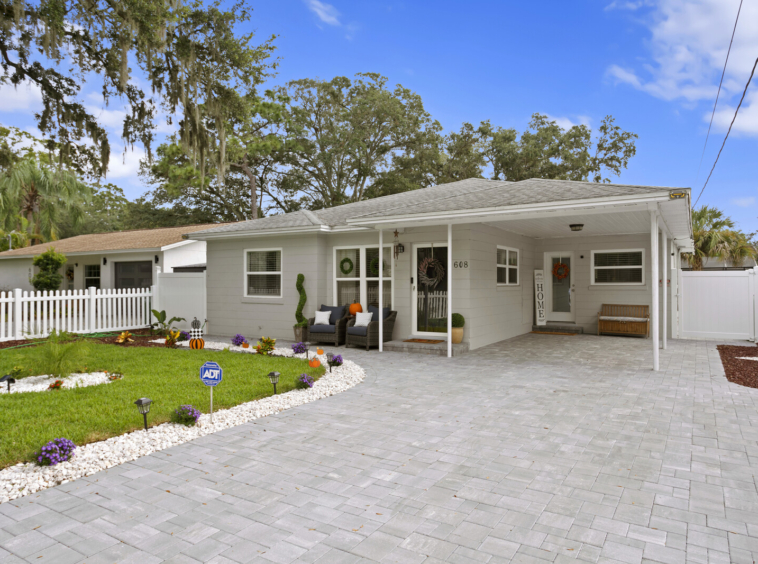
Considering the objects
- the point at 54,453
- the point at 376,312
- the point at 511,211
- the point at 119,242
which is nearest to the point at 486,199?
the point at 511,211

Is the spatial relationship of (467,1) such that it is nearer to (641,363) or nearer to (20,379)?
(641,363)

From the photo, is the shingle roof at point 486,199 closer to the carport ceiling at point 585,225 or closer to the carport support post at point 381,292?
the carport support post at point 381,292

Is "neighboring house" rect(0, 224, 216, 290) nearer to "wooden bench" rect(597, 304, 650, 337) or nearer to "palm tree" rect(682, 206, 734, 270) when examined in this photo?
"wooden bench" rect(597, 304, 650, 337)

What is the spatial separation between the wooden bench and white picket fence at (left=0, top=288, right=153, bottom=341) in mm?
11939

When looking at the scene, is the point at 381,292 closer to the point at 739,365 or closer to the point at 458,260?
the point at 458,260

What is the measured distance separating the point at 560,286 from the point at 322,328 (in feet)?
22.3

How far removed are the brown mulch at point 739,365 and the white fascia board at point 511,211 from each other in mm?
2665

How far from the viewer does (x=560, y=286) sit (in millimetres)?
12750

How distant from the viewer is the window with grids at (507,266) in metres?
10.6

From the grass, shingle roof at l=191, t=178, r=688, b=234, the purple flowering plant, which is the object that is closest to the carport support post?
shingle roof at l=191, t=178, r=688, b=234

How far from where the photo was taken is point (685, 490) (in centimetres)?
305

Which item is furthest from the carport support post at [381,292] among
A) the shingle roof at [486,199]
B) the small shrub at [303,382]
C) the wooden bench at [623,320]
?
the wooden bench at [623,320]

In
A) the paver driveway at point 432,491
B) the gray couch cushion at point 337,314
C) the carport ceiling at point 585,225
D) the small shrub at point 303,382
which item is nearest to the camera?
the paver driveway at point 432,491

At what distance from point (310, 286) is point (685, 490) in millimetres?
8397
